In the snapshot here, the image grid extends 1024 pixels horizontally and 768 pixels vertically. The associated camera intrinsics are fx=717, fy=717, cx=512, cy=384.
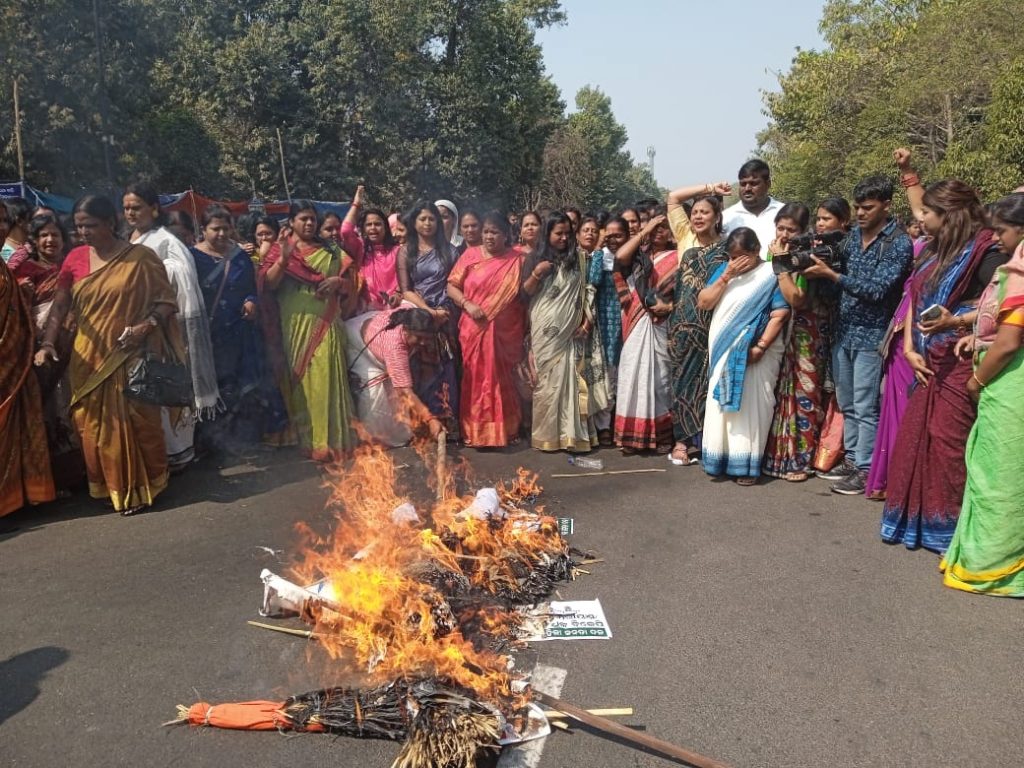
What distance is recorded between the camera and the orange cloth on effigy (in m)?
2.48

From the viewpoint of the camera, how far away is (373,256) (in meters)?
6.09

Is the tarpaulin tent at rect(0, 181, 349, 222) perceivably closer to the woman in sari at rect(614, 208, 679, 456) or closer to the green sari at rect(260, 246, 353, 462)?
the green sari at rect(260, 246, 353, 462)

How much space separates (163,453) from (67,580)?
3.91 feet

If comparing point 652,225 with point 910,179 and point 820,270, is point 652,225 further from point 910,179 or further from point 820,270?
point 910,179

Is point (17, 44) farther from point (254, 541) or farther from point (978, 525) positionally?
point (978, 525)

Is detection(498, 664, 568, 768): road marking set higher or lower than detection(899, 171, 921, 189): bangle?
lower

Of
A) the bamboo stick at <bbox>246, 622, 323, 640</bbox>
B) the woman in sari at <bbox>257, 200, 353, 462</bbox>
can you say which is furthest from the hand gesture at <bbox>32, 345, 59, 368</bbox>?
the bamboo stick at <bbox>246, 622, 323, 640</bbox>

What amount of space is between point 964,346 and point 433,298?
12.0 feet

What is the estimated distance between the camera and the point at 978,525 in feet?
11.1

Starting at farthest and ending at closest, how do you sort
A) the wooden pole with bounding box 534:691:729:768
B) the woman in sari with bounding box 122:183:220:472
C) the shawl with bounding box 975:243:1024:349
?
the woman in sari with bounding box 122:183:220:472 < the shawl with bounding box 975:243:1024:349 < the wooden pole with bounding box 534:691:729:768

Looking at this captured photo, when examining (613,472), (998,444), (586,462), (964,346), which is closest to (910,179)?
(964,346)

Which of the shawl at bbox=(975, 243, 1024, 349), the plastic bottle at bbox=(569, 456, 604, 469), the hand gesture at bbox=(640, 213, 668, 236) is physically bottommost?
the plastic bottle at bbox=(569, 456, 604, 469)

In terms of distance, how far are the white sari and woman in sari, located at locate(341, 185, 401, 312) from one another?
2623 millimetres

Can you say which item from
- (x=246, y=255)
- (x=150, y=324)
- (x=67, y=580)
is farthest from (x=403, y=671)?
(x=246, y=255)
